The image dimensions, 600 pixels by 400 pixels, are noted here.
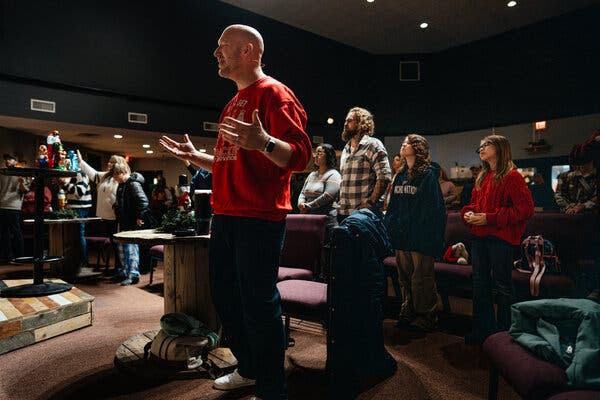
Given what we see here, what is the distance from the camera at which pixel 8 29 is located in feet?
18.1

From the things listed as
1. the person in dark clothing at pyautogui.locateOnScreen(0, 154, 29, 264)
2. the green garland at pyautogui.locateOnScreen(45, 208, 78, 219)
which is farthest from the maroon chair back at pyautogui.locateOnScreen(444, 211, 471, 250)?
the person in dark clothing at pyautogui.locateOnScreen(0, 154, 29, 264)

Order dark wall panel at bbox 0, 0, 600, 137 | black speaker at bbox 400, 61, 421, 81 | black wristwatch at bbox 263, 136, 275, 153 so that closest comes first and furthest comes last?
black wristwatch at bbox 263, 136, 275, 153, dark wall panel at bbox 0, 0, 600, 137, black speaker at bbox 400, 61, 421, 81

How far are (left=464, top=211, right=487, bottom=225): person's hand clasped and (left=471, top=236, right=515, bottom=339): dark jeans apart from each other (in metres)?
0.13

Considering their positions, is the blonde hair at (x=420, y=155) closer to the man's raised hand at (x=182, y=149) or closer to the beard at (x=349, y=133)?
the beard at (x=349, y=133)

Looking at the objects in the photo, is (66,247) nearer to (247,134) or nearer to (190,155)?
(190,155)

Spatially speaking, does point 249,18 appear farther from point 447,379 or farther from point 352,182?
point 447,379

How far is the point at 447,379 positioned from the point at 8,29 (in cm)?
690

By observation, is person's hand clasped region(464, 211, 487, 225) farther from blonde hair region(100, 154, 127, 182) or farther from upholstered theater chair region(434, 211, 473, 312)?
blonde hair region(100, 154, 127, 182)

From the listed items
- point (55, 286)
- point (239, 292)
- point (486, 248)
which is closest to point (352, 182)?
point (486, 248)

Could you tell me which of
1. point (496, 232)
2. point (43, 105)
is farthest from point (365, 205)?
point (43, 105)

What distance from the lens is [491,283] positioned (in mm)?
2855

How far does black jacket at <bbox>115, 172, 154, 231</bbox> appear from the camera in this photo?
5023 millimetres

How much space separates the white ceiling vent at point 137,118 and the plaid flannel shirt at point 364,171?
181 inches

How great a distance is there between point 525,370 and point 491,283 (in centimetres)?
158
